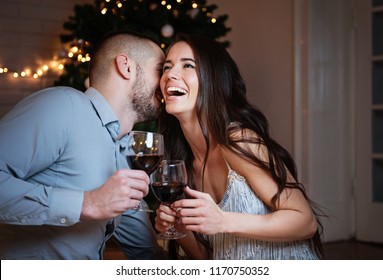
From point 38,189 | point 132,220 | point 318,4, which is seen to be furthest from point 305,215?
point 318,4

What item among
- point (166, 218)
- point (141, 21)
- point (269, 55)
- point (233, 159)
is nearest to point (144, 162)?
point (166, 218)

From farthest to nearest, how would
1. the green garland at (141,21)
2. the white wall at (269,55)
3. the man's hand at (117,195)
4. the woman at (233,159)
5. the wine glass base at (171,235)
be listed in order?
the white wall at (269,55) → the green garland at (141,21) → the woman at (233,159) → the wine glass base at (171,235) → the man's hand at (117,195)

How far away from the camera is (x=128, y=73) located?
139cm

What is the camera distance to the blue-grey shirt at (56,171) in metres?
1.05

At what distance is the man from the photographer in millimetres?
1048

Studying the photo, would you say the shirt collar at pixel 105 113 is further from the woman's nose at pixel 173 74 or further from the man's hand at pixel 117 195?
the man's hand at pixel 117 195

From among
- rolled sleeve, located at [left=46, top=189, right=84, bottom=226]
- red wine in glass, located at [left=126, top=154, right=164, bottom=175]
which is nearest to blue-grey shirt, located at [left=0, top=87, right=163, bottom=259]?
rolled sleeve, located at [left=46, top=189, right=84, bottom=226]

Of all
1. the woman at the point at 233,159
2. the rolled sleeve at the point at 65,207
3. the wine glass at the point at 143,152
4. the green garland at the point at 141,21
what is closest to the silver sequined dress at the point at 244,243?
the woman at the point at 233,159

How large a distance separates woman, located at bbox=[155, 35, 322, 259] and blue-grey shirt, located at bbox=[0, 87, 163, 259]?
0.58 ft

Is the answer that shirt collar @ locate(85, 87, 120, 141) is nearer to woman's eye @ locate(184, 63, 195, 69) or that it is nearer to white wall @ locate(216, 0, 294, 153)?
woman's eye @ locate(184, 63, 195, 69)

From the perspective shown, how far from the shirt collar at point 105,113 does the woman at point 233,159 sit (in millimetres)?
136

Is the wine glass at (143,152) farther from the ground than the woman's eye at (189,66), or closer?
closer
